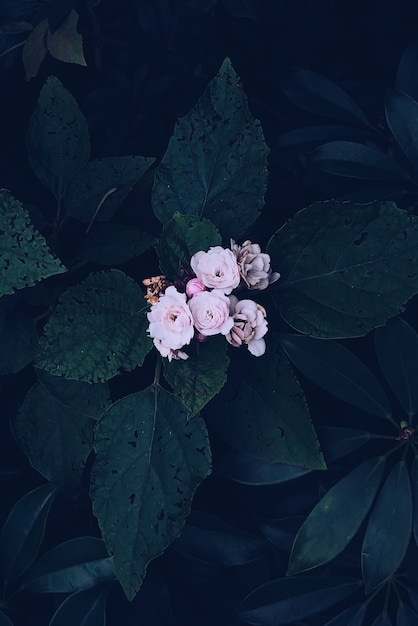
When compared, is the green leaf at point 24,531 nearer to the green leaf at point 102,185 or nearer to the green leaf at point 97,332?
the green leaf at point 97,332

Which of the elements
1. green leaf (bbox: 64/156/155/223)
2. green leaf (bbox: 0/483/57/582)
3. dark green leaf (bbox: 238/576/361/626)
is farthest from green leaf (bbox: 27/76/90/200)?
dark green leaf (bbox: 238/576/361/626)

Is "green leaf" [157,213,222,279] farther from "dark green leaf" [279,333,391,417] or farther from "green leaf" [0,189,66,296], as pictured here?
"dark green leaf" [279,333,391,417]

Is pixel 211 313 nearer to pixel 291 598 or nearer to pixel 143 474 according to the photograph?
pixel 143 474

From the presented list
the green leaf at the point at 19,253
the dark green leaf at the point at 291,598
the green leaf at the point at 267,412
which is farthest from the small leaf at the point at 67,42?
the dark green leaf at the point at 291,598

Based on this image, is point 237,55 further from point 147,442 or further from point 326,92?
point 147,442

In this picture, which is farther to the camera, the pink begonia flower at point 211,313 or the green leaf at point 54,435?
the green leaf at point 54,435

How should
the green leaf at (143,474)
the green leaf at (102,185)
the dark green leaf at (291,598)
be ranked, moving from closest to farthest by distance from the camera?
the green leaf at (143,474) < the green leaf at (102,185) < the dark green leaf at (291,598)

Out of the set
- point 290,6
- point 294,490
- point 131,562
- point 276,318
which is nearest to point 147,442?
point 131,562
